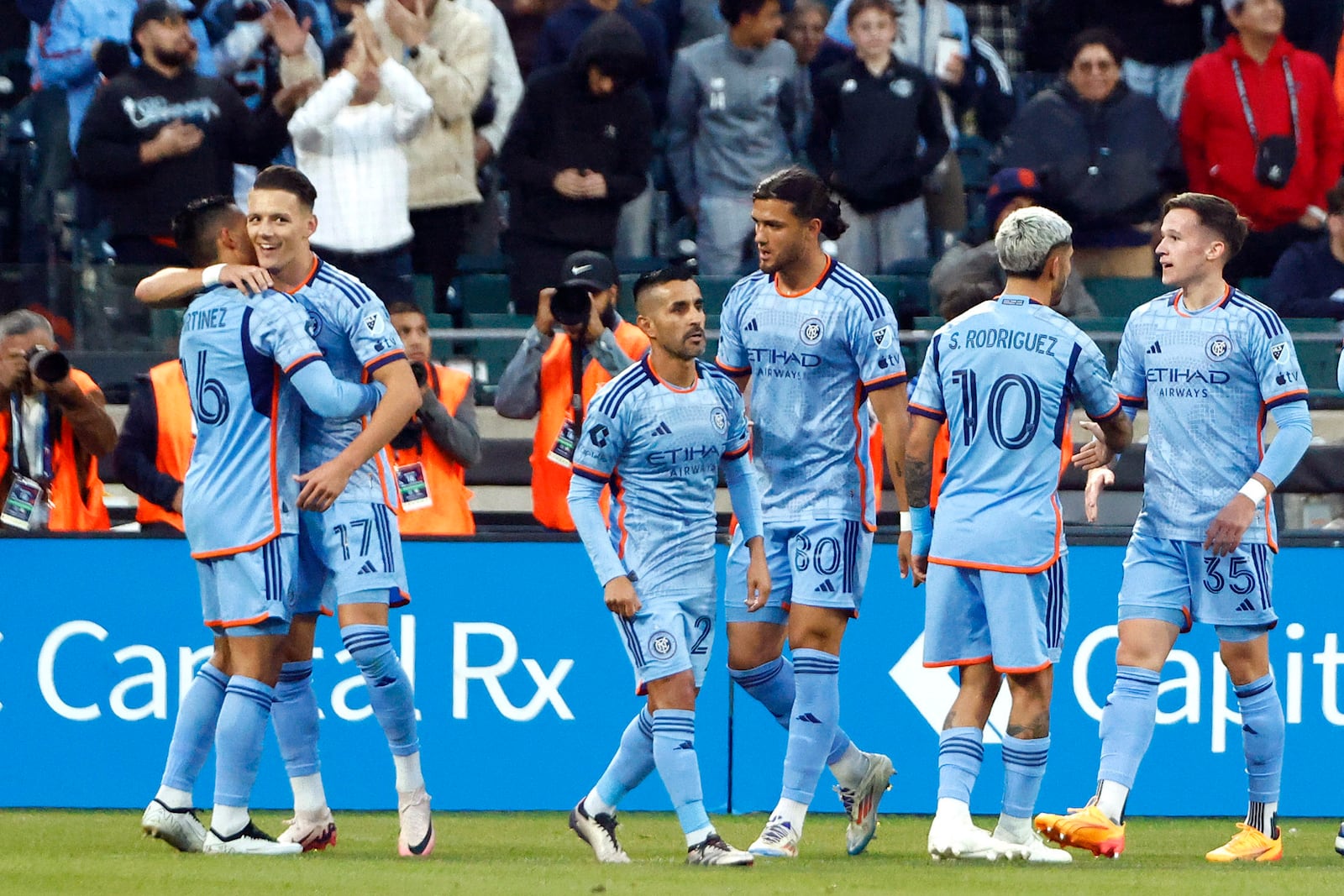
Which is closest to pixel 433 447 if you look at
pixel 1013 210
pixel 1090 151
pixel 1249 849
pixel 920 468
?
pixel 920 468

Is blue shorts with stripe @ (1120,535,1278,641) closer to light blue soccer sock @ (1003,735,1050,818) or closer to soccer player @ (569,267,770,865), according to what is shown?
light blue soccer sock @ (1003,735,1050,818)

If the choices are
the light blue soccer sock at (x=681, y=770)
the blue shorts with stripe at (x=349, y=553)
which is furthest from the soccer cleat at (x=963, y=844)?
the blue shorts with stripe at (x=349, y=553)

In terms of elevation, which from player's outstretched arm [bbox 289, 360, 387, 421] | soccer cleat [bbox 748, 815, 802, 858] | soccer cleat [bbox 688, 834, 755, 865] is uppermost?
player's outstretched arm [bbox 289, 360, 387, 421]

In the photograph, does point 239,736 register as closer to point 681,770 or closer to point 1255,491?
point 681,770

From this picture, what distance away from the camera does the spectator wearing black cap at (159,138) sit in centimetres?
1020

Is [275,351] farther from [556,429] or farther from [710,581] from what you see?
[556,429]

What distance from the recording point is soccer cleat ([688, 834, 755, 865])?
6.04 metres

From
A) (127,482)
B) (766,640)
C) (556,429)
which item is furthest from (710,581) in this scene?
(127,482)

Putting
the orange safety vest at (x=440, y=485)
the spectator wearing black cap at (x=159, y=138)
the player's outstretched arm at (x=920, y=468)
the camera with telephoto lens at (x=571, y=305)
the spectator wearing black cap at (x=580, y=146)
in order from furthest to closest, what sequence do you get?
the spectator wearing black cap at (x=580, y=146) < the spectator wearing black cap at (x=159, y=138) < the orange safety vest at (x=440, y=485) < the camera with telephoto lens at (x=571, y=305) < the player's outstretched arm at (x=920, y=468)

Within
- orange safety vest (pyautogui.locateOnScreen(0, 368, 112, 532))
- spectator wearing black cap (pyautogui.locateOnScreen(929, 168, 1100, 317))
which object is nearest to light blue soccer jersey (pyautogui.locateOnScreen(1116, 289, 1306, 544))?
spectator wearing black cap (pyautogui.locateOnScreen(929, 168, 1100, 317))

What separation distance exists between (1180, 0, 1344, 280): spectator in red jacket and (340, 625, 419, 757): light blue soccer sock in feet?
19.9

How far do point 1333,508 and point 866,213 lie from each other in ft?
9.70

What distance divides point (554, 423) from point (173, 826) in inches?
116

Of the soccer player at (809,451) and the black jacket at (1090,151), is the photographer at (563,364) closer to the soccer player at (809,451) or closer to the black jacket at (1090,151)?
the soccer player at (809,451)
